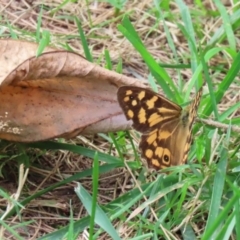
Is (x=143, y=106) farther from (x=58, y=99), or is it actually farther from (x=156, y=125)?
(x=58, y=99)

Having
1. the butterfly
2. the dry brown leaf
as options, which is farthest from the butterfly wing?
the dry brown leaf

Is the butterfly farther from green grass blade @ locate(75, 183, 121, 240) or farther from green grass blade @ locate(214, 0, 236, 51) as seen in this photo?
green grass blade @ locate(214, 0, 236, 51)

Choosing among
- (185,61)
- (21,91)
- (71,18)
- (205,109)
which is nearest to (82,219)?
(21,91)

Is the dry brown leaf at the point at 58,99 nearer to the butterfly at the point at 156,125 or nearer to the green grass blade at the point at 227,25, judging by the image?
the butterfly at the point at 156,125

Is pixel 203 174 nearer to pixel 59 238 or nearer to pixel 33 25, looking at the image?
pixel 59 238

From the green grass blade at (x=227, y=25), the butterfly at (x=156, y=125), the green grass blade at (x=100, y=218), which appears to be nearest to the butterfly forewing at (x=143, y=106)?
the butterfly at (x=156, y=125)
